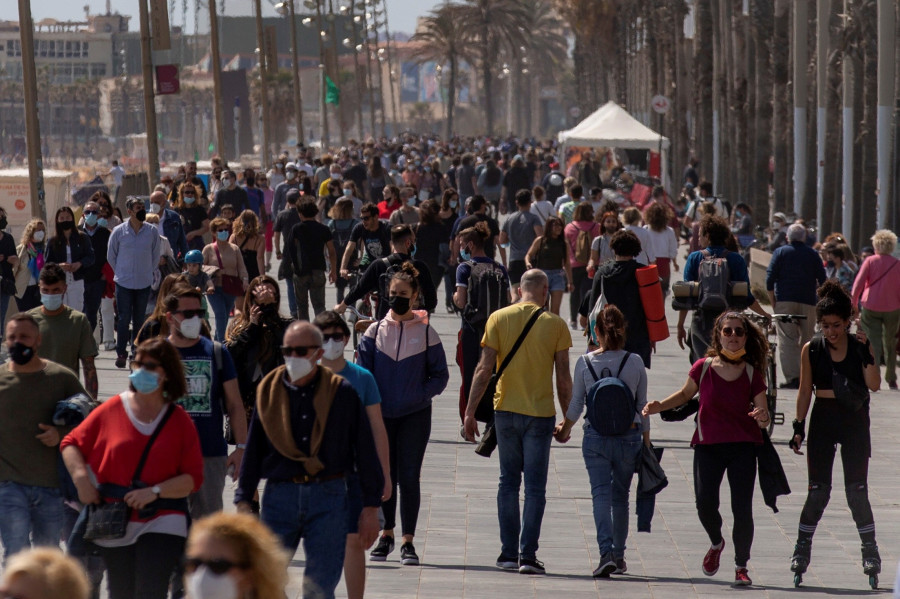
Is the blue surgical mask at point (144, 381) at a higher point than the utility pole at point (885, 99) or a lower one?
lower

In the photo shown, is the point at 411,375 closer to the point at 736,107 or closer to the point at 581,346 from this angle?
the point at 581,346

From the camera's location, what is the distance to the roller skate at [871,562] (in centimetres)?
830

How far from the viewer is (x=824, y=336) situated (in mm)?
8570

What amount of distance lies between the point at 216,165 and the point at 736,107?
15.1 meters

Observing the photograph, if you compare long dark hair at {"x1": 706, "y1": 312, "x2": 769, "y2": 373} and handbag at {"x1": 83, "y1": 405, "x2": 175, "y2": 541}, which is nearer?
handbag at {"x1": 83, "y1": 405, "x2": 175, "y2": 541}

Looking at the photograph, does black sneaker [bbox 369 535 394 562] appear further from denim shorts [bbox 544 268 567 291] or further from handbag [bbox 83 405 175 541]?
denim shorts [bbox 544 268 567 291]

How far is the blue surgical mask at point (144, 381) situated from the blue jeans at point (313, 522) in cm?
63

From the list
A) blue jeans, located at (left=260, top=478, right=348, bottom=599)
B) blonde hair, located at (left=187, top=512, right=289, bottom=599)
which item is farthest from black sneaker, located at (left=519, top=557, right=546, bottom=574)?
blonde hair, located at (left=187, top=512, right=289, bottom=599)

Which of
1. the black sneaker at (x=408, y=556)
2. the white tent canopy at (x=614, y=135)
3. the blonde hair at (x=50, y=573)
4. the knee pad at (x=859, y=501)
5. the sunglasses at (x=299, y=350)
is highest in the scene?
the white tent canopy at (x=614, y=135)

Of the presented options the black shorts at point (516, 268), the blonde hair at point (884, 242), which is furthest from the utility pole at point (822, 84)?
the blonde hair at point (884, 242)

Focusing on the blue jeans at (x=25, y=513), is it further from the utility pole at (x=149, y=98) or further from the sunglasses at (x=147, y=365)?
the utility pole at (x=149, y=98)

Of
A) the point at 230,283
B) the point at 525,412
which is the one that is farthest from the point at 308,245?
the point at 525,412

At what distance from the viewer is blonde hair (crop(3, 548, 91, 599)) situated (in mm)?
3680

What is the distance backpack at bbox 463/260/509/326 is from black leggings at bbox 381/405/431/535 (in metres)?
3.15
